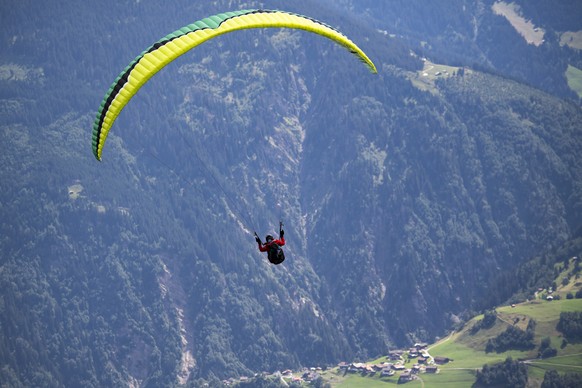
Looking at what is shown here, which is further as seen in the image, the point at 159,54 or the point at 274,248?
the point at 274,248

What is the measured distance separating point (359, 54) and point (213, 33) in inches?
550

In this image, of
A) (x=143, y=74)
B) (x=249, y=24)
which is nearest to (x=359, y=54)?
(x=249, y=24)

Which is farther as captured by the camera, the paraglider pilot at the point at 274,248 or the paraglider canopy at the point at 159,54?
the paraglider pilot at the point at 274,248

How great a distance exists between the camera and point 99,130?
292 feet

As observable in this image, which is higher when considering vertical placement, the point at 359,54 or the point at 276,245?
the point at 359,54

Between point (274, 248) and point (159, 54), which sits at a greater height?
point (159, 54)

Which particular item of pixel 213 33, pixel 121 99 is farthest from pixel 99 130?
pixel 213 33

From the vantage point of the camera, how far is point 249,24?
295 ft

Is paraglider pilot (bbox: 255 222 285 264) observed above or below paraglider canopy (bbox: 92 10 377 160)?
below

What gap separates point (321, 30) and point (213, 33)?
384 inches

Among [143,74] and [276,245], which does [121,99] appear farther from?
[276,245]

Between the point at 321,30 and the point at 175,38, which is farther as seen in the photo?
the point at 321,30

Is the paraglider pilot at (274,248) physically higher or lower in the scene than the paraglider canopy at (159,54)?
lower

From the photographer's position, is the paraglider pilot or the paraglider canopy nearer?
the paraglider canopy
